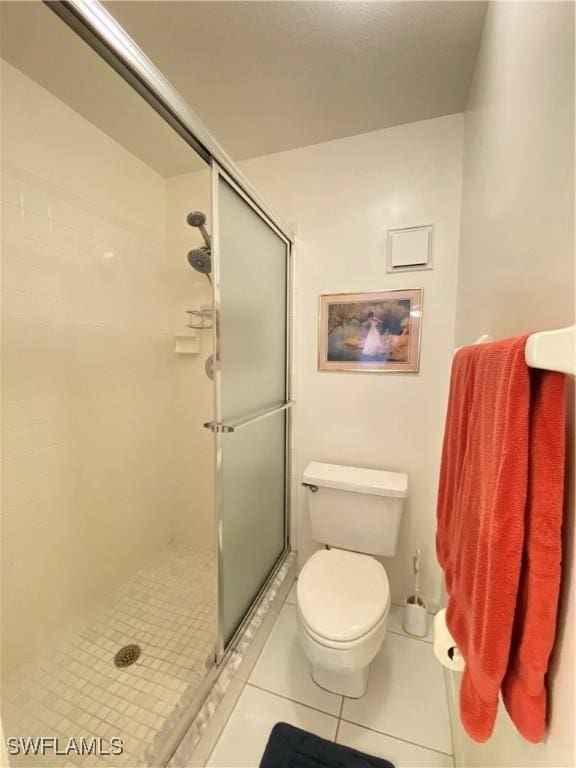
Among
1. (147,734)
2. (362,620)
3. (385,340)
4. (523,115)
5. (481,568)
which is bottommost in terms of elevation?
(147,734)

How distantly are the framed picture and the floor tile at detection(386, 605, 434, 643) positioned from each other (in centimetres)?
125

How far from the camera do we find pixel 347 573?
1.29 m

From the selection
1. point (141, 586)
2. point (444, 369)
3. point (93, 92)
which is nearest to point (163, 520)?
point (141, 586)

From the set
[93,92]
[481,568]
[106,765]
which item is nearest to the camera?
[481,568]

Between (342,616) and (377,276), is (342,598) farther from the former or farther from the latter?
(377,276)

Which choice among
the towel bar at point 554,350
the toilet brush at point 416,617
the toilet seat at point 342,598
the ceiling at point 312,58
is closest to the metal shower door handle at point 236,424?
the toilet seat at point 342,598

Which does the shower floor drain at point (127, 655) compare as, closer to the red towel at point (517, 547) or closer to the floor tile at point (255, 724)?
the floor tile at point (255, 724)

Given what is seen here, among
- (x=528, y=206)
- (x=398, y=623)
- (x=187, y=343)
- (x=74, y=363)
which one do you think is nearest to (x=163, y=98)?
(x=528, y=206)

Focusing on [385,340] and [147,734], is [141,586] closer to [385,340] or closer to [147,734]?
[147,734]

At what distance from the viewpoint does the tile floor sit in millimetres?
1048

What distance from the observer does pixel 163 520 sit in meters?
2.03

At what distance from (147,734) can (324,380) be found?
5.01ft

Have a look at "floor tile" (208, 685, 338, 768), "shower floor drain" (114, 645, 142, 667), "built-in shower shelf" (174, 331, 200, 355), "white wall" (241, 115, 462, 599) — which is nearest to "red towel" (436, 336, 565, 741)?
"floor tile" (208, 685, 338, 768)

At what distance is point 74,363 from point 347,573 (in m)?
1.56
